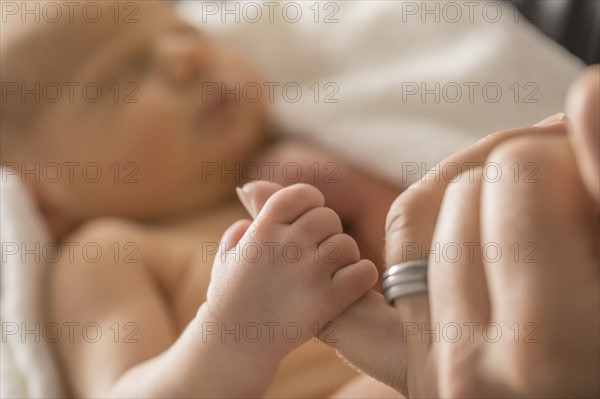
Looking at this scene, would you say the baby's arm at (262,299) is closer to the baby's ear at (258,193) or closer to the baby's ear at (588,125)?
the baby's ear at (258,193)

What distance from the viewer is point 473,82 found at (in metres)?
0.99

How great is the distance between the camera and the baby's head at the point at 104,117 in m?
0.92

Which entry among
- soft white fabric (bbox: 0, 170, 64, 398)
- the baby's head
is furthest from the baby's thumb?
the baby's head

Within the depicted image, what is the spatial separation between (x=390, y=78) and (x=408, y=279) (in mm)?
644

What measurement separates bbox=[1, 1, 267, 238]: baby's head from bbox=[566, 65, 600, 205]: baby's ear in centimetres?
62

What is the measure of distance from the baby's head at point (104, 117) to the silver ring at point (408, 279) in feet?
1.73

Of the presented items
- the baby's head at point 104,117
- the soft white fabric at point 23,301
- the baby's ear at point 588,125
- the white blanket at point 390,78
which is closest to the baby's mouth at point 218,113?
the baby's head at point 104,117

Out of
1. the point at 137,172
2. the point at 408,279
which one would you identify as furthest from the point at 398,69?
the point at 408,279

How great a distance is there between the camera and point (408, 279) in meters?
0.44

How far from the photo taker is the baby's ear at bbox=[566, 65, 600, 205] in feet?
1.21

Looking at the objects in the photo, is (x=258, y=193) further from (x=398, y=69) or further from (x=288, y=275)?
(x=398, y=69)

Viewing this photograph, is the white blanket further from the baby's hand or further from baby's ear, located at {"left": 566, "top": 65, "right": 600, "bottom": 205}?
baby's ear, located at {"left": 566, "top": 65, "right": 600, "bottom": 205}

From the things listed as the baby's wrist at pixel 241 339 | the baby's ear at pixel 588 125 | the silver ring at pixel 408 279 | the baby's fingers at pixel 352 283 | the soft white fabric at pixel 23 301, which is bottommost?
the soft white fabric at pixel 23 301

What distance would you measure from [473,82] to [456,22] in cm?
11
